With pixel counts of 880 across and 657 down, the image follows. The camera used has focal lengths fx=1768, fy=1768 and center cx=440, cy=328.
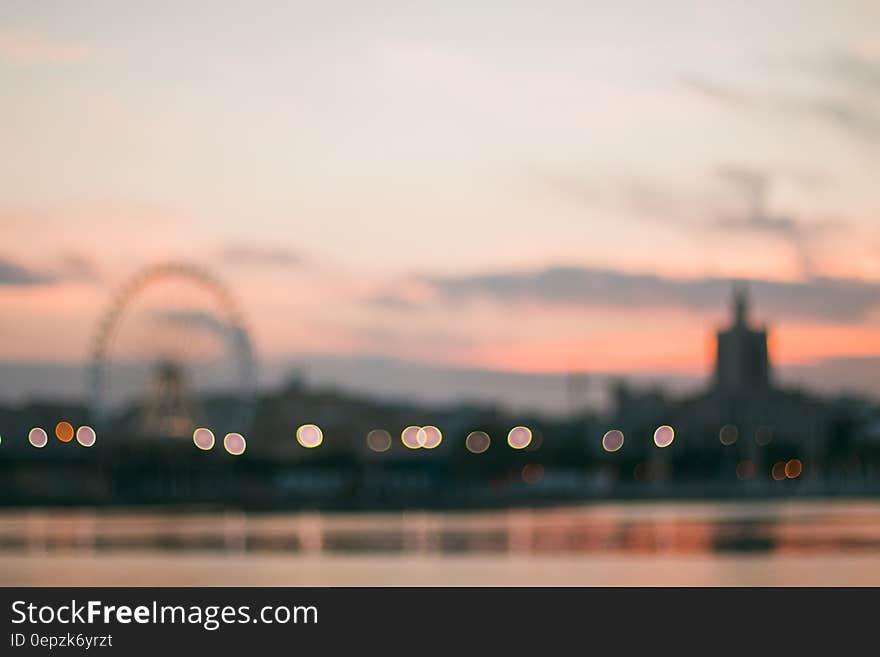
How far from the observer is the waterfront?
167ft

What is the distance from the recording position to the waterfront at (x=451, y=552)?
5103 cm

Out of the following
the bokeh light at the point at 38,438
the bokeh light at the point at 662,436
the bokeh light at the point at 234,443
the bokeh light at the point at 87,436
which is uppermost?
the bokeh light at the point at 662,436

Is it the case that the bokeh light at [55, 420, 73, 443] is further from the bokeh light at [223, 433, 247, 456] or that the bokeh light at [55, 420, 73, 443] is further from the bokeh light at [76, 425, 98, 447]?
the bokeh light at [223, 433, 247, 456]

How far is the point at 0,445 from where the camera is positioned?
586 ft

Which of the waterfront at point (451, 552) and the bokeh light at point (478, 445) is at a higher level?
the bokeh light at point (478, 445)

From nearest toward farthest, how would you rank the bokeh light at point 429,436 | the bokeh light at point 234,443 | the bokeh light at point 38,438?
the bokeh light at point 234,443 → the bokeh light at point 38,438 → the bokeh light at point 429,436

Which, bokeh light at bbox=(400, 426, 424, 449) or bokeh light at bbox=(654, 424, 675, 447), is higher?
bokeh light at bbox=(654, 424, 675, 447)

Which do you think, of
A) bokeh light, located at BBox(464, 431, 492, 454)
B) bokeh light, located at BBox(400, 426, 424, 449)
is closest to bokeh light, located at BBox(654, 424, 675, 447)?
bokeh light, located at BBox(464, 431, 492, 454)
